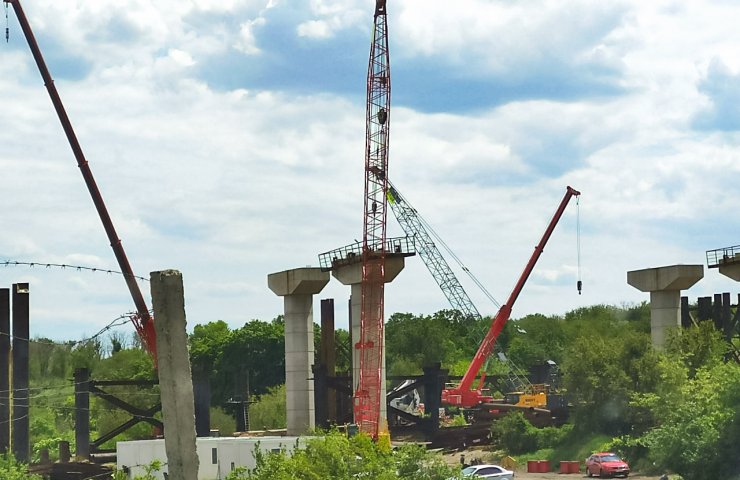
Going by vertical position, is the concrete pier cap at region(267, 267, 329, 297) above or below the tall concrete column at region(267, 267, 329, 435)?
above

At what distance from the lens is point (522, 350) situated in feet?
574

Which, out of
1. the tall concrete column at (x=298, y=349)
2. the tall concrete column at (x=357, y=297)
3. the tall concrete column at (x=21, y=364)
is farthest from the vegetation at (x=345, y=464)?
the tall concrete column at (x=298, y=349)

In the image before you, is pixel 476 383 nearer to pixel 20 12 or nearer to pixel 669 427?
pixel 20 12

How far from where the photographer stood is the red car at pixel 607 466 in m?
65.0

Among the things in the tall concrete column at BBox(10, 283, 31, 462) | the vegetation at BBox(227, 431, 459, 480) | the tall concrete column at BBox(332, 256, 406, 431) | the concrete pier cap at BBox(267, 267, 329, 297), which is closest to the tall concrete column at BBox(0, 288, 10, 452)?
the tall concrete column at BBox(10, 283, 31, 462)

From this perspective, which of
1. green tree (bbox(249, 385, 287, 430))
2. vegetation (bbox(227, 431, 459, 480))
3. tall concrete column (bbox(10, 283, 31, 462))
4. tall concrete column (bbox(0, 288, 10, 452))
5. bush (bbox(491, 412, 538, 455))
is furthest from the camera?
green tree (bbox(249, 385, 287, 430))

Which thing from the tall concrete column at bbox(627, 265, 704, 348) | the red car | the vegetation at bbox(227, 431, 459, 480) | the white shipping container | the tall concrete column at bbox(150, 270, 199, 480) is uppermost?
the tall concrete column at bbox(627, 265, 704, 348)

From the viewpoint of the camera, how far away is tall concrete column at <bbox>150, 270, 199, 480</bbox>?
12258 millimetres

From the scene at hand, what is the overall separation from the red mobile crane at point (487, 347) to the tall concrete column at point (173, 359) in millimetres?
92219

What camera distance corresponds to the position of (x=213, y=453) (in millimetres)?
68250

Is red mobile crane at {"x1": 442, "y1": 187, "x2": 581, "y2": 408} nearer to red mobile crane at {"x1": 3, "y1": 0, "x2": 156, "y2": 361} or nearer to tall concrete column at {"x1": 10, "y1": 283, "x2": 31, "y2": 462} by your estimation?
red mobile crane at {"x1": 3, "y1": 0, "x2": 156, "y2": 361}

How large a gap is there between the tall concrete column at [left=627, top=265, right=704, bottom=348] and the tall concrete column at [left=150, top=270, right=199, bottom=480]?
6821 cm

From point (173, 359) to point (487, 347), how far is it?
323ft

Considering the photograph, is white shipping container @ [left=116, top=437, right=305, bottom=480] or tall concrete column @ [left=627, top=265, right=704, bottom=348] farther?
tall concrete column @ [left=627, top=265, right=704, bottom=348]
